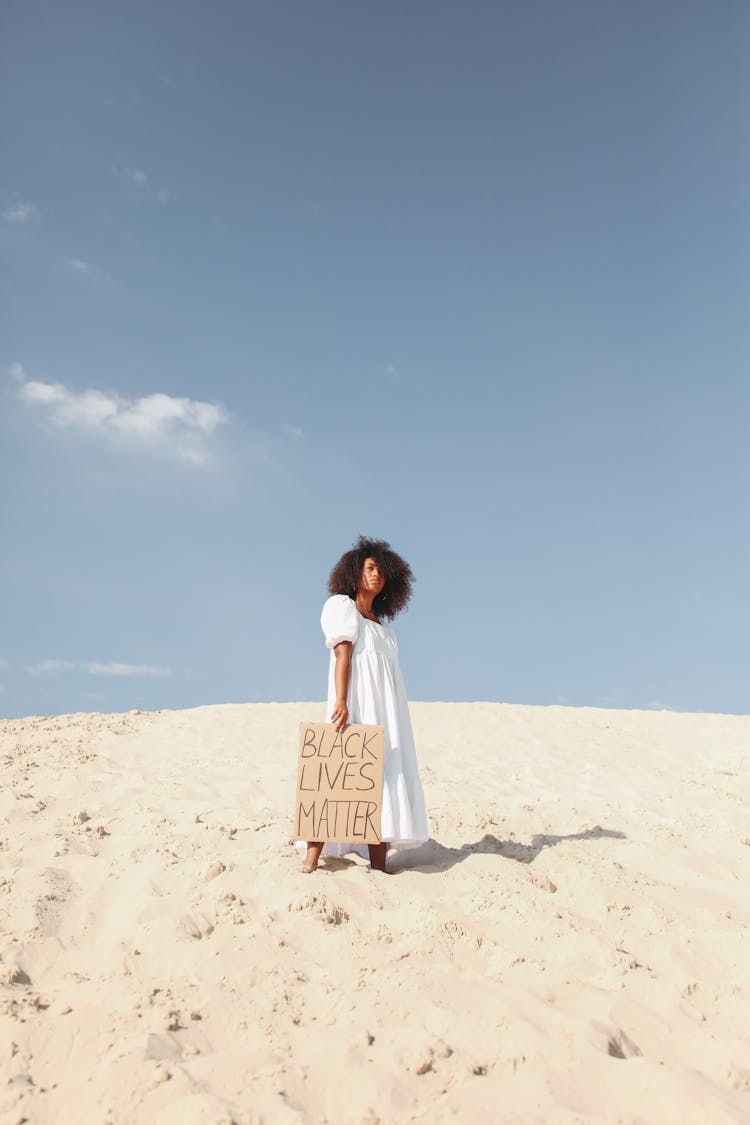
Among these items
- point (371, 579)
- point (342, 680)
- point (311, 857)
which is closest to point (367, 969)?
point (311, 857)

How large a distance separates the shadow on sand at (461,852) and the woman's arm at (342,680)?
102 centimetres

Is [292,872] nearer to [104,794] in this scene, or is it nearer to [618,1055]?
[618,1055]

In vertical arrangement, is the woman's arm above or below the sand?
above

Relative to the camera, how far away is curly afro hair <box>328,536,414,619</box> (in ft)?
19.1

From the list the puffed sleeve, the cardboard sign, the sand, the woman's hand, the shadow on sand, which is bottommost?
the sand

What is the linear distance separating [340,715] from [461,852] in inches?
54.9

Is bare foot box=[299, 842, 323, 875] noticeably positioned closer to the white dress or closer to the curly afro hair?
the white dress

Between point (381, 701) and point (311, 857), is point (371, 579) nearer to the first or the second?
point (381, 701)

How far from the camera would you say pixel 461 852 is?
18.4 ft

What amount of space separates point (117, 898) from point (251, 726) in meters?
7.30

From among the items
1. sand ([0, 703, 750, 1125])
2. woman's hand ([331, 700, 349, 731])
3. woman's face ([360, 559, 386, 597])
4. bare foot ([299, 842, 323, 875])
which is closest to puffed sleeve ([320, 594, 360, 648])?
woman's face ([360, 559, 386, 597])

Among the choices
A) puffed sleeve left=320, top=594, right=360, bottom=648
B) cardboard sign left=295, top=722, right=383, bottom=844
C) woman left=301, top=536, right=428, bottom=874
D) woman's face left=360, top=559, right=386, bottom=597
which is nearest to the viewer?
cardboard sign left=295, top=722, right=383, bottom=844

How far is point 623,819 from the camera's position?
24.4 ft

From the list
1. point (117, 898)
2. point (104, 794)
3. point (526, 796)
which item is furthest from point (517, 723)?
point (117, 898)
